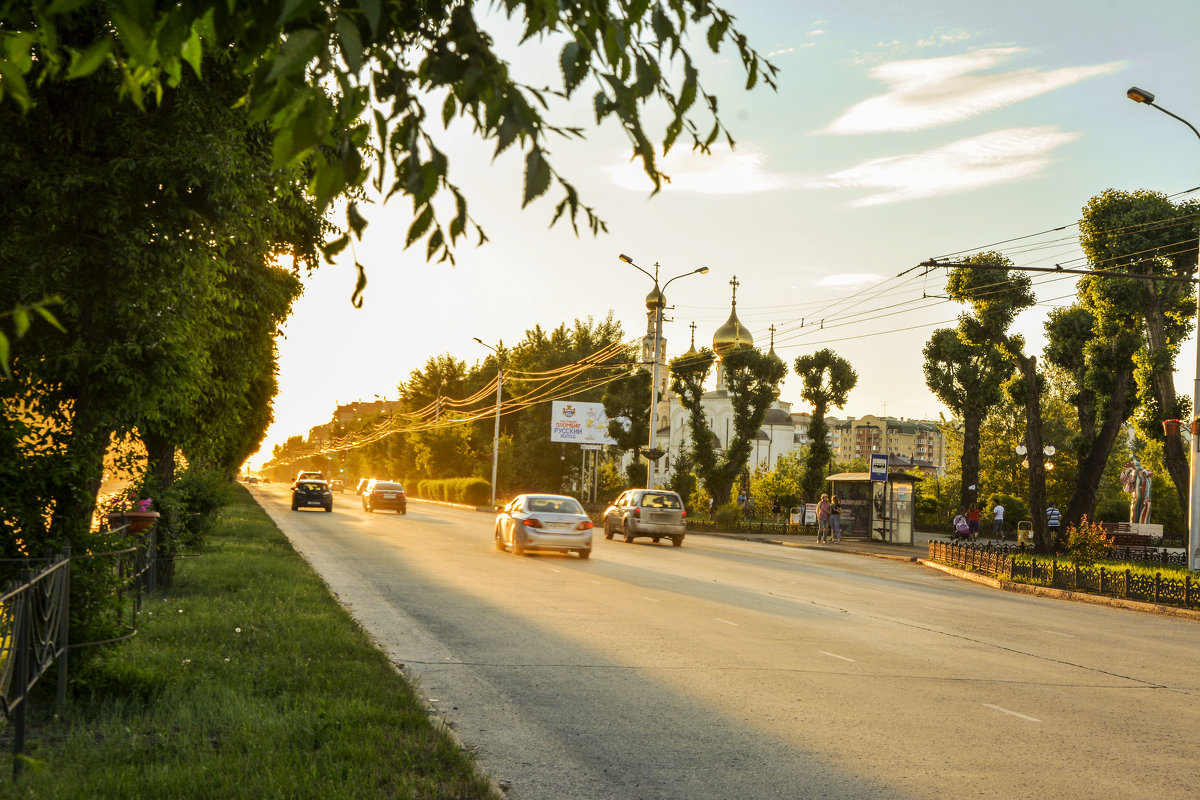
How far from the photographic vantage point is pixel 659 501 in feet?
111

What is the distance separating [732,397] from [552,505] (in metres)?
30.6

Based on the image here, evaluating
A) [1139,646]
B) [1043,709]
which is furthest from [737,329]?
[1043,709]

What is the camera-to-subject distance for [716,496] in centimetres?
5559

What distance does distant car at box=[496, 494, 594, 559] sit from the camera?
2414cm

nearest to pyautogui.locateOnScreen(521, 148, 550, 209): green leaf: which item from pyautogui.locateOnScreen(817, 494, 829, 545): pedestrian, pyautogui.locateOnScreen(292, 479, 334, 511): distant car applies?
pyautogui.locateOnScreen(817, 494, 829, 545): pedestrian

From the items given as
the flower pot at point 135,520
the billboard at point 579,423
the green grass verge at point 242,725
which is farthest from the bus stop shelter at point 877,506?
the green grass verge at point 242,725

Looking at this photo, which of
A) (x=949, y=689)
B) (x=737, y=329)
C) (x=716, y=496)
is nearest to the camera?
(x=949, y=689)

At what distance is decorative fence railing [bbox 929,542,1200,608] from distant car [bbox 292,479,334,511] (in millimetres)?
31298

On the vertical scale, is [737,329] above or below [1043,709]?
above

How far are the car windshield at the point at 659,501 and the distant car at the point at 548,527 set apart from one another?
28.8 ft

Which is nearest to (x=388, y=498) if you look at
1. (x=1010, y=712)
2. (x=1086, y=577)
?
(x=1086, y=577)

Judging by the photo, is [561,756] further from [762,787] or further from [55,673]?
[55,673]

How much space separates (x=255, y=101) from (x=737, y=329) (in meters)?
75.2

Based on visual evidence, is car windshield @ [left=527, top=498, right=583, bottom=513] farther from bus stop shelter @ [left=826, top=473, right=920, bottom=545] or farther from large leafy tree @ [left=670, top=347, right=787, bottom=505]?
large leafy tree @ [left=670, top=347, right=787, bottom=505]
